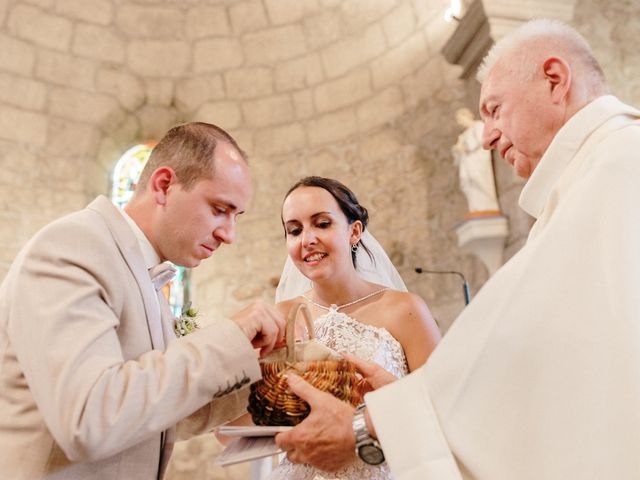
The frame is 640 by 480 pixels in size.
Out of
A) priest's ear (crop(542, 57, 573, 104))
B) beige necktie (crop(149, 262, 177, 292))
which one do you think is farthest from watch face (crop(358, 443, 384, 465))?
priest's ear (crop(542, 57, 573, 104))

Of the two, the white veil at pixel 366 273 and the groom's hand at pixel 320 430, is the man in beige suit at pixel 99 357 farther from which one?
the white veil at pixel 366 273

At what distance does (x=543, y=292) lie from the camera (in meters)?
1.28

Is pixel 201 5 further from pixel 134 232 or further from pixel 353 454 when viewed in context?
pixel 353 454

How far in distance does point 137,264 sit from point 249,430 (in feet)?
1.63

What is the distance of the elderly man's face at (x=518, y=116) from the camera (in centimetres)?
180

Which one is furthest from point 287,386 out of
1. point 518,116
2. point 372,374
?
point 518,116

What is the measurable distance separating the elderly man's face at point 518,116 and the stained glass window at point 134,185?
5184 mm

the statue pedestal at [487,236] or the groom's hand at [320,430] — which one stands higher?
the statue pedestal at [487,236]

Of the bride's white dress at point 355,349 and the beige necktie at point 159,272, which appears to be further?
the bride's white dress at point 355,349

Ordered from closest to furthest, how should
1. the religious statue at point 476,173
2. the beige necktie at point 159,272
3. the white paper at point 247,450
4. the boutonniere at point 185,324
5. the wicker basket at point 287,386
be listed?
the white paper at point 247,450, the wicker basket at point 287,386, the beige necktie at point 159,272, the boutonniere at point 185,324, the religious statue at point 476,173

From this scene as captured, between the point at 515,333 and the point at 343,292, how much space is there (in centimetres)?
151

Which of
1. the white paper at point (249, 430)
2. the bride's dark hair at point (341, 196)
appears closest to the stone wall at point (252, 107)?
the bride's dark hair at point (341, 196)

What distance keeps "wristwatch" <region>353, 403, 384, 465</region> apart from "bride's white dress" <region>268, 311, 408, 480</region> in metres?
0.74

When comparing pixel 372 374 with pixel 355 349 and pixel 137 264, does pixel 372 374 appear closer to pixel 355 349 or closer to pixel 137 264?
pixel 355 349
